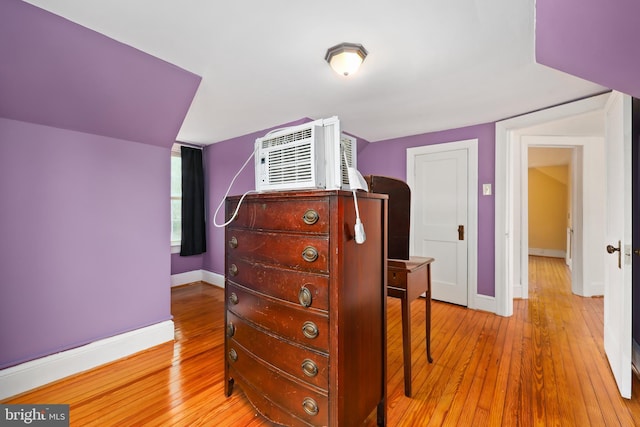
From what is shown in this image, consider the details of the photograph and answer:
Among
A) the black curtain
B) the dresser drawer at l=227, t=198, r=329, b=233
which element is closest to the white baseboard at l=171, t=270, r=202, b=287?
the black curtain

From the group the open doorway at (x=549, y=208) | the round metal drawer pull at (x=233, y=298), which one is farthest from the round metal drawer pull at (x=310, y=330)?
the open doorway at (x=549, y=208)

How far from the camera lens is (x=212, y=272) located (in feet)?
13.5

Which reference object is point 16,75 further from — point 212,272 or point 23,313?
point 212,272

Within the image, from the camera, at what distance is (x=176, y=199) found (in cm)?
408

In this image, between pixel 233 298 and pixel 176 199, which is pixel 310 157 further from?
pixel 176 199

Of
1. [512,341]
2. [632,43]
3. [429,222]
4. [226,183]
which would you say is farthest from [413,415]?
[226,183]

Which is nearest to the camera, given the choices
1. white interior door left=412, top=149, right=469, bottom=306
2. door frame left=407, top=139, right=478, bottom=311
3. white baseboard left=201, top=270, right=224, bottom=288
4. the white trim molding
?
the white trim molding

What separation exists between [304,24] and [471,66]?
4.07 feet

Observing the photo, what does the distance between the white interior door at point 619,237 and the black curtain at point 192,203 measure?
178 inches

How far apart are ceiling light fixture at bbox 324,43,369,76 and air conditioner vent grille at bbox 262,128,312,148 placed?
32.1 inches

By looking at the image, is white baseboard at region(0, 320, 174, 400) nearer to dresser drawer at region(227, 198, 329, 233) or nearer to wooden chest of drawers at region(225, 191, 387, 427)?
wooden chest of drawers at region(225, 191, 387, 427)

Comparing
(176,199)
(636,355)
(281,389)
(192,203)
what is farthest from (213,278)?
(636,355)

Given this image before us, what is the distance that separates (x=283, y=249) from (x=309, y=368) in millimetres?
515

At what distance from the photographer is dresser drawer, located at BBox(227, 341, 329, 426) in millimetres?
1105
